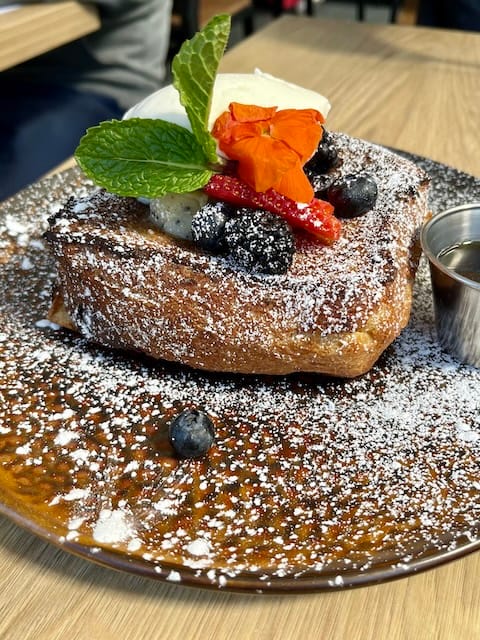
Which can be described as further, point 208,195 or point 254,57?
point 254,57

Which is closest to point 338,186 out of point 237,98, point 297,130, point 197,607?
point 297,130

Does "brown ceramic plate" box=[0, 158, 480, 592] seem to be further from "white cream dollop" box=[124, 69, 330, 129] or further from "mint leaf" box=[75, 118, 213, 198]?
"white cream dollop" box=[124, 69, 330, 129]

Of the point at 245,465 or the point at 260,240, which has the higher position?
the point at 260,240

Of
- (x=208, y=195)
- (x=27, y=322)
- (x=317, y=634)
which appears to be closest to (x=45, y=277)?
(x=27, y=322)

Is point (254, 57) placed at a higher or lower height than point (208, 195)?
lower

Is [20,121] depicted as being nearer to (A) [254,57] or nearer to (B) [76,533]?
(A) [254,57]

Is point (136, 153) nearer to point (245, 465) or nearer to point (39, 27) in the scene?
point (245, 465)

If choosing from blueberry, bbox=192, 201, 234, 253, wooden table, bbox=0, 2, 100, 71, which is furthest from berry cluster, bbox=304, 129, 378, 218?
wooden table, bbox=0, 2, 100, 71
